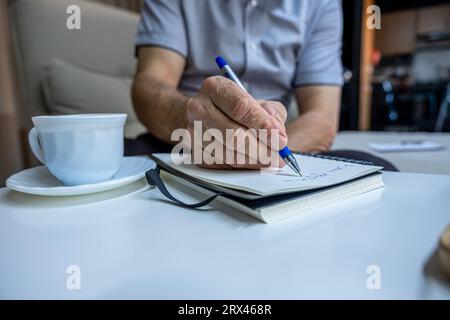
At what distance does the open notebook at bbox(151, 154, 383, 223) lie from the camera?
29 cm

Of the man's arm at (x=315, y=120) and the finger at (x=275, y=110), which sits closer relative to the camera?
the finger at (x=275, y=110)

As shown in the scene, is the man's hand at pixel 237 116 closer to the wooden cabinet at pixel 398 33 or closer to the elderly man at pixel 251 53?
the elderly man at pixel 251 53

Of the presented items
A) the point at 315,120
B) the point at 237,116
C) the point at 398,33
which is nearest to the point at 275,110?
the point at 237,116

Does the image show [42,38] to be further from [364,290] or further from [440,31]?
[440,31]

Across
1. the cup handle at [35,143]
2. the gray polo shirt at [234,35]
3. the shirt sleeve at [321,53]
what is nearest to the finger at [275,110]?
the cup handle at [35,143]

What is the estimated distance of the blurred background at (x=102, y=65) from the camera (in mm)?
1013

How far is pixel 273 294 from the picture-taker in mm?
181

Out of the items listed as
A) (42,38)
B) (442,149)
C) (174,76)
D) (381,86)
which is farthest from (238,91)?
(381,86)

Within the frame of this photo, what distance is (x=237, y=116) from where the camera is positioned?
1.13 feet

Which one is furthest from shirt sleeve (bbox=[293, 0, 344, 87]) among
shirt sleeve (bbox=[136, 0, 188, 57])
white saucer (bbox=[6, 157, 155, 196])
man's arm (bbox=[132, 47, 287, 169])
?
white saucer (bbox=[6, 157, 155, 196])

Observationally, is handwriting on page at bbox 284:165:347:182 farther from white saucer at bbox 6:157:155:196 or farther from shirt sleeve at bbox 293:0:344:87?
shirt sleeve at bbox 293:0:344:87

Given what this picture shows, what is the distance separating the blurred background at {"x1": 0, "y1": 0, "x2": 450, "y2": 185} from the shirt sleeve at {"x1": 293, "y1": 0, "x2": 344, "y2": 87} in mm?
214

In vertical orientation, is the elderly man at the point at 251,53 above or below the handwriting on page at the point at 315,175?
above
